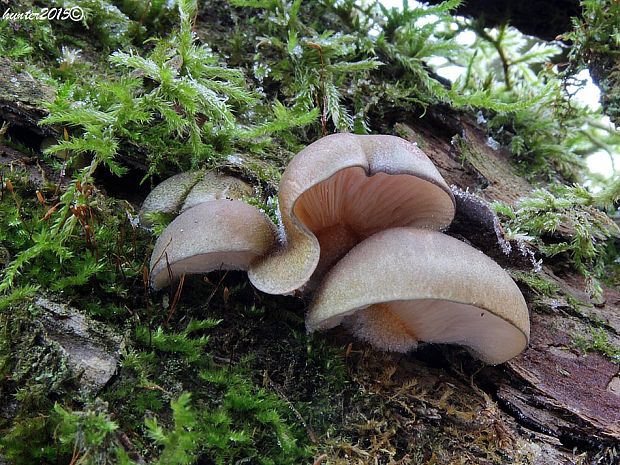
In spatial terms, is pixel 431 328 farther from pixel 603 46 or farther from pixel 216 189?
pixel 603 46

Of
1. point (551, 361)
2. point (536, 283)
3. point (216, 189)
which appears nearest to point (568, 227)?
point (536, 283)

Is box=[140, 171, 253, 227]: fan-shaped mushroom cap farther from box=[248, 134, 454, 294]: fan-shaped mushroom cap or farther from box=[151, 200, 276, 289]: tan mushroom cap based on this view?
box=[248, 134, 454, 294]: fan-shaped mushroom cap

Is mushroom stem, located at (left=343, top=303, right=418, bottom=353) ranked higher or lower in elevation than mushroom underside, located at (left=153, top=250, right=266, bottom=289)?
lower

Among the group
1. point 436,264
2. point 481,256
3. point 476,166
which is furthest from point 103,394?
point 476,166

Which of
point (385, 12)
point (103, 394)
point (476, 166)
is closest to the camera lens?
point (103, 394)

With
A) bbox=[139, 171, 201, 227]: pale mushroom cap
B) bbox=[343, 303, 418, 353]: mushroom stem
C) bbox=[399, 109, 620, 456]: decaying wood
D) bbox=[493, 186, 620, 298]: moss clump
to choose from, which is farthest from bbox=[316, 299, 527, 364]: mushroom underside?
bbox=[139, 171, 201, 227]: pale mushroom cap

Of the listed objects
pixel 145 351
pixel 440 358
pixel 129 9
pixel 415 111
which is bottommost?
pixel 440 358

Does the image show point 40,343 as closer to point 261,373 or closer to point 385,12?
point 261,373
